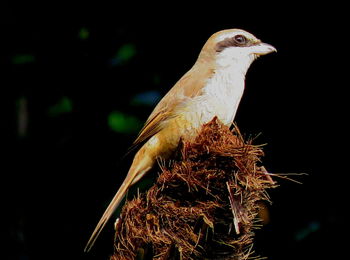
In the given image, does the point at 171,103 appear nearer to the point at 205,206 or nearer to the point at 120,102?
the point at 120,102

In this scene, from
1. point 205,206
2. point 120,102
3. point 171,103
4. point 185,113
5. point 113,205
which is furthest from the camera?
point 120,102

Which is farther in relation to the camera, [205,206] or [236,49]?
[236,49]

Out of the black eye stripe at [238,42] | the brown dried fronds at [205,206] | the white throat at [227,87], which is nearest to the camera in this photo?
the brown dried fronds at [205,206]

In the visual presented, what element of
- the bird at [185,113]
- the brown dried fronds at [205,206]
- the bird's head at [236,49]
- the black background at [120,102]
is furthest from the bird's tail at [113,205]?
the bird's head at [236,49]

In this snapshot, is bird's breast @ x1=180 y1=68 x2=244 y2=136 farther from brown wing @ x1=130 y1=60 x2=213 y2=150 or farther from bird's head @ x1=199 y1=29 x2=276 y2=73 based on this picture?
bird's head @ x1=199 y1=29 x2=276 y2=73

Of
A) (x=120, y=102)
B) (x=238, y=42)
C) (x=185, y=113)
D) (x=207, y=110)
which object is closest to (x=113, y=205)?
(x=185, y=113)

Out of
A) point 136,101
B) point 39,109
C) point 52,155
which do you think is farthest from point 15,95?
point 136,101

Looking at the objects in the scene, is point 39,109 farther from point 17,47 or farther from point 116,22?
point 116,22

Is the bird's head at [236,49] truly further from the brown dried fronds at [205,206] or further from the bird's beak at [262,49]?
the brown dried fronds at [205,206]
